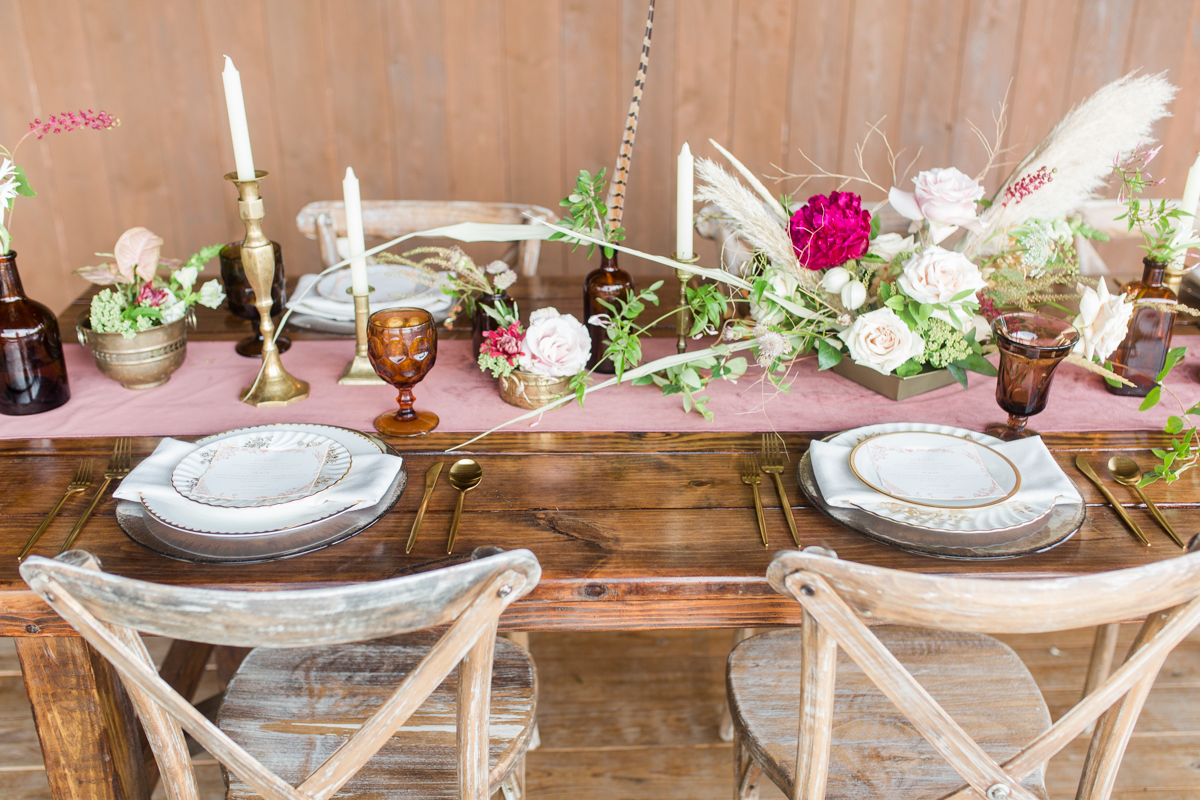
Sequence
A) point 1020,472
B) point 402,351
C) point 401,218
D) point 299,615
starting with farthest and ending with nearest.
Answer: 1. point 401,218
2. point 402,351
3. point 1020,472
4. point 299,615

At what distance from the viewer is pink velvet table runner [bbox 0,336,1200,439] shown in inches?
46.0

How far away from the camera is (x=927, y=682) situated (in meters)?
1.07

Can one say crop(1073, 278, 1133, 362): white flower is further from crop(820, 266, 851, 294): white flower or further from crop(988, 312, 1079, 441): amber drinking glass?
crop(820, 266, 851, 294): white flower

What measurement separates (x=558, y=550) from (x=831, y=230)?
559mm

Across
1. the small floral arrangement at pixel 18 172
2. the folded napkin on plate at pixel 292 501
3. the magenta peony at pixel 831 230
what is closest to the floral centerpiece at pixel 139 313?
the small floral arrangement at pixel 18 172

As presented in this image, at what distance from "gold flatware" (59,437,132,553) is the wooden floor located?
69 centimetres

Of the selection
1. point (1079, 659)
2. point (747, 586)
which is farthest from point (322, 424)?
point (1079, 659)

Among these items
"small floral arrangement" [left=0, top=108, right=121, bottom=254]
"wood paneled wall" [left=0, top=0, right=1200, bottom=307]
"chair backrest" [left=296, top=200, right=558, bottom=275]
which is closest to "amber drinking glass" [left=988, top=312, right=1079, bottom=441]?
"chair backrest" [left=296, top=200, right=558, bottom=275]

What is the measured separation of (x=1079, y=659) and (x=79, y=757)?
5.55 ft

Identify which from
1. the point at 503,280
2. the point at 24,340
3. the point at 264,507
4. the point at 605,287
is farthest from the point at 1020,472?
the point at 24,340

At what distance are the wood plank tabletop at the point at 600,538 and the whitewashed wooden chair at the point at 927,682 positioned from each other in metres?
0.11

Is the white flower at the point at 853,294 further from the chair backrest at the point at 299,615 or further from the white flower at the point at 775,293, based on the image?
the chair backrest at the point at 299,615

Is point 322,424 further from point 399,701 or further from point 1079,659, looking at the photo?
point 1079,659

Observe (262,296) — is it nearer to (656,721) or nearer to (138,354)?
(138,354)
